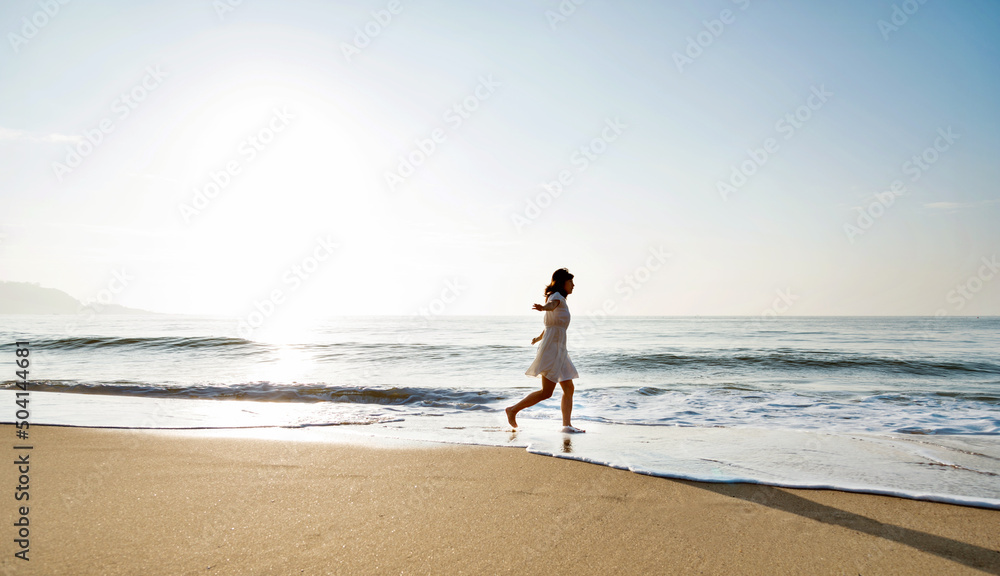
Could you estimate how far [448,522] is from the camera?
3098 millimetres

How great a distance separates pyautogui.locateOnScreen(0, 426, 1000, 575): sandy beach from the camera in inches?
102

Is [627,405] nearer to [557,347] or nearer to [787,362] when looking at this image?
[557,347]

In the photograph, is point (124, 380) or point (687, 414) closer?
point (687, 414)

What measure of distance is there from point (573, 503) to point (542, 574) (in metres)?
1.04

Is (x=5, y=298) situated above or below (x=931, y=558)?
above

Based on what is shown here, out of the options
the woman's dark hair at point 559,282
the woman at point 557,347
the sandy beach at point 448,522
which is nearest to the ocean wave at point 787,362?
the woman at point 557,347

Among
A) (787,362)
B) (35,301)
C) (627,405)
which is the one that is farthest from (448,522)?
(35,301)

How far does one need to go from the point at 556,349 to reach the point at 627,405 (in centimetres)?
389

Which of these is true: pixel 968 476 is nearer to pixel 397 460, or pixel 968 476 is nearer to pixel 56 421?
pixel 397 460

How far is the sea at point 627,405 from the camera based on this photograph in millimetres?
4973

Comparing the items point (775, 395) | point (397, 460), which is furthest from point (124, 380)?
point (775, 395)

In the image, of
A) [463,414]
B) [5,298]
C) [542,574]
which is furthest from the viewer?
[5,298]

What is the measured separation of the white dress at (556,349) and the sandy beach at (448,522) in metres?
2.02

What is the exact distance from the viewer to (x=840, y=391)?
466 inches
